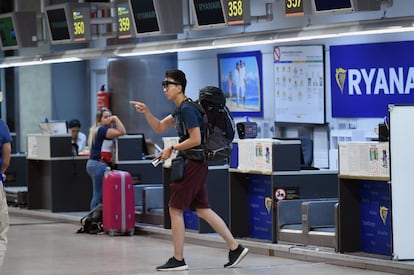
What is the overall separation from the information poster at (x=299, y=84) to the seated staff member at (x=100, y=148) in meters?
3.47

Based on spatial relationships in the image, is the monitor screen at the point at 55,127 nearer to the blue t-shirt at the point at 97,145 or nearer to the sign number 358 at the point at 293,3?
the blue t-shirt at the point at 97,145

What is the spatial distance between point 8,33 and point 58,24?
171 centimetres

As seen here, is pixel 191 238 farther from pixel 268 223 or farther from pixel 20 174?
pixel 20 174

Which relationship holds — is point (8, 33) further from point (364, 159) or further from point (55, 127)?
point (364, 159)

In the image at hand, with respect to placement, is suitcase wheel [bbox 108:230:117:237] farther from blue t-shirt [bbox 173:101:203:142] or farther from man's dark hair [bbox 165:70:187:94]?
man's dark hair [bbox 165:70:187:94]

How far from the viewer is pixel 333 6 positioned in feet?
37.5

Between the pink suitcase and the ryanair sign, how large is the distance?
12.6 feet

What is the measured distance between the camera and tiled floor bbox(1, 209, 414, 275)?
34.8ft

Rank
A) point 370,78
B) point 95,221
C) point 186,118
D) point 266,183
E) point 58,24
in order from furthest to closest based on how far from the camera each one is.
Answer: point 58,24, point 370,78, point 95,221, point 266,183, point 186,118

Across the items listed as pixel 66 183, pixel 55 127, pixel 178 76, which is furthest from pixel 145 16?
pixel 55 127

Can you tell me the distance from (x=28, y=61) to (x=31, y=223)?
284cm

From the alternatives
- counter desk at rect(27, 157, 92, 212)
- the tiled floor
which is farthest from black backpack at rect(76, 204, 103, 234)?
counter desk at rect(27, 157, 92, 212)

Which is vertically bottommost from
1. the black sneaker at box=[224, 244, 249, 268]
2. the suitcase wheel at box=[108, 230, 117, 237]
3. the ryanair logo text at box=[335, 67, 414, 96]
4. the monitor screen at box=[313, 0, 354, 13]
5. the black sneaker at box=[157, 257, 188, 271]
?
the suitcase wheel at box=[108, 230, 117, 237]

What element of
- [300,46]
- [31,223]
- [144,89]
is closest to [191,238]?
[31,223]
